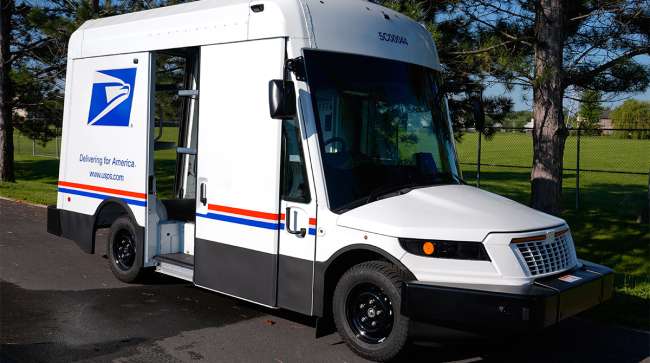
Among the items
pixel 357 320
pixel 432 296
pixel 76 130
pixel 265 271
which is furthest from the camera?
pixel 76 130

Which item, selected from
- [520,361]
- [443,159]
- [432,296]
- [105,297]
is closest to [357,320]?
[432,296]

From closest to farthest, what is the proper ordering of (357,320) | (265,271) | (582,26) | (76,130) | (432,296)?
(432,296) → (357,320) → (265,271) → (76,130) → (582,26)

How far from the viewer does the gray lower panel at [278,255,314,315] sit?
Answer: 5605mm

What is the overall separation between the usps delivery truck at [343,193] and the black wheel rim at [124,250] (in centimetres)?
46

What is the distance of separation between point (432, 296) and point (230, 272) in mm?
2135

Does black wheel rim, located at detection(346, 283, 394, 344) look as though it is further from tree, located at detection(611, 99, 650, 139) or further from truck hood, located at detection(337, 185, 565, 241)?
tree, located at detection(611, 99, 650, 139)

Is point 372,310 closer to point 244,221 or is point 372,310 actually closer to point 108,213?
point 244,221

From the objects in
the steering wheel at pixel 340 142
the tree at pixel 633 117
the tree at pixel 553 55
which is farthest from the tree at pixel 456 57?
the tree at pixel 633 117

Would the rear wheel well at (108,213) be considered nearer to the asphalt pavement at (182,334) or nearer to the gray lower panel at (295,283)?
the asphalt pavement at (182,334)

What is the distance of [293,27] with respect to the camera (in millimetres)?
5621

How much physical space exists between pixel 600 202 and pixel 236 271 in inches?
582

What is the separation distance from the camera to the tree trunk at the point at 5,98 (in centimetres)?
1947

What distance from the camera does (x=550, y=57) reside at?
357 inches

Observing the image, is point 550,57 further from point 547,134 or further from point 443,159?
point 443,159
